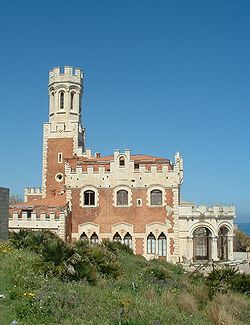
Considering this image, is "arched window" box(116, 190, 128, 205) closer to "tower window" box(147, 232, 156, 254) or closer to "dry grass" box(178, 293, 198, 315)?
"tower window" box(147, 232, 156, 254)

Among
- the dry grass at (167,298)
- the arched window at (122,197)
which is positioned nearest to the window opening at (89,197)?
the arched window at (122,197)

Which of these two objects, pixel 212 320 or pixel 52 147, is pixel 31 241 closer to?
pixel 212 320

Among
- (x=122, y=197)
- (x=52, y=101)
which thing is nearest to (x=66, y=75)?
(x=52, y=101)

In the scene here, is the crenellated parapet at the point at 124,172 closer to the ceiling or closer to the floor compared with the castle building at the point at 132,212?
closer to the ceiling

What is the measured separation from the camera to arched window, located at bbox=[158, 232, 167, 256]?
34.6 m

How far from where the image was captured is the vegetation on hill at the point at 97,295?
9797 millimetres

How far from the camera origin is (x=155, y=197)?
3509 centimetres

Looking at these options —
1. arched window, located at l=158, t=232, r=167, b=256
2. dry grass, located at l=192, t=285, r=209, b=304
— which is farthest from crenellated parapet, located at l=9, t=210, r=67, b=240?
dry grass, located at l=192, t=285, r=209, b=304

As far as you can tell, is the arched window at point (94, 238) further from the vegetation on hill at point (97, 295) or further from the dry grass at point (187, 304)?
the dry grass at point (187, 304)

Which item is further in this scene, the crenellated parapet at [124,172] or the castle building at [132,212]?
the crenellated parapet at [124,172]

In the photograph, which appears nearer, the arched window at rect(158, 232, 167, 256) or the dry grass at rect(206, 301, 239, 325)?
the dry grass at rect(206, 301, 239, 325)

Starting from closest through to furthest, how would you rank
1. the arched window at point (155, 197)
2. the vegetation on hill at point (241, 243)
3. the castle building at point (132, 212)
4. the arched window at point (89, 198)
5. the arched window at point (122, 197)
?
the castle building at point (132, 212) < the arched window at point (155, 197) < the arched window at point (122, 197) < the arched window at point (89, 198) < the vegetation on hill at point (241, 243)

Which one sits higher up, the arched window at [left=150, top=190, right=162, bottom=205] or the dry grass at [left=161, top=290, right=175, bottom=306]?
the arched window at [left=150, top=190, right=162, bottom=205]

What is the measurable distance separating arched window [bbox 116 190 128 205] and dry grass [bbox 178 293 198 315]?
22.3 metres
